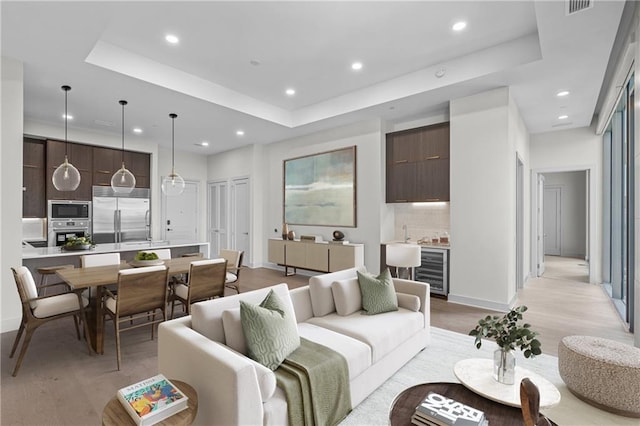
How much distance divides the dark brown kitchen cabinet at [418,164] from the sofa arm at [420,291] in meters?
2.35

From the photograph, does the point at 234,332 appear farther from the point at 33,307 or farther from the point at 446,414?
the point at 33,307

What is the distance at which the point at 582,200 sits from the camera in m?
9.35

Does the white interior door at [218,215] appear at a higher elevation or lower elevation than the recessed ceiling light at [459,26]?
lower

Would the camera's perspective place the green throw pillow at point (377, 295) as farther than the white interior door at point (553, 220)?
No

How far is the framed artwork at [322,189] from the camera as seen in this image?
6.21 metres

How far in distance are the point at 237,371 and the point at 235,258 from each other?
3.22m

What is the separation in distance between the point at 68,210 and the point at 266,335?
6.55m

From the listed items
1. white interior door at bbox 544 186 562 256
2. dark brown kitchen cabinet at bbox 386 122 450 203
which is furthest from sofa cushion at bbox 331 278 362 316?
white interior door at bbox 544 186 562 256

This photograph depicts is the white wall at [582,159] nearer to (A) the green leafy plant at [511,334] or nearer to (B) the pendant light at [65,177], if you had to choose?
(A) the green leafy plant at [511,334]

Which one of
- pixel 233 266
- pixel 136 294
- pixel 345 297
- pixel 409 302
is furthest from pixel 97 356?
pixel 409 302

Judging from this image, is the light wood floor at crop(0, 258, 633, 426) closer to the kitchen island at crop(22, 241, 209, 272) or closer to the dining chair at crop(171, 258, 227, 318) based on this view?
the dining chair at crop(171, 258, 227, 318)

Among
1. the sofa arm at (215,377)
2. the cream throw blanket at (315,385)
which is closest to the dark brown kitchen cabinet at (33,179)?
the sofa arm at (215,377)

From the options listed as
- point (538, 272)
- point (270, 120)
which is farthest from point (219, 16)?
point (538, 272)

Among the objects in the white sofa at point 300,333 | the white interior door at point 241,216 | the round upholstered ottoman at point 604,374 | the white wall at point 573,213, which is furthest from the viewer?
the white wall at point 573,213
